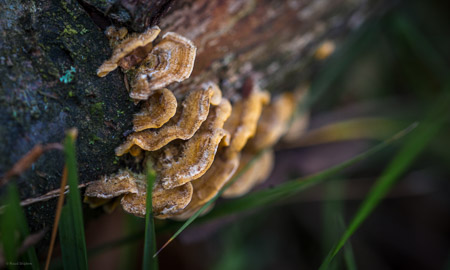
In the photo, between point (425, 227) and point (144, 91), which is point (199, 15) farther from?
point (425, 227)

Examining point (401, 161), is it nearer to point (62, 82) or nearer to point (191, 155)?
point (191, 155)

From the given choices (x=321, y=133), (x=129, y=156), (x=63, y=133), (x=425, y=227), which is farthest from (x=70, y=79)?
(x=425, y=227)

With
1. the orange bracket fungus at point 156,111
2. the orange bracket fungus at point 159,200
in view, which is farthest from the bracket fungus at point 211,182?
the orange bracket fungus at point 156,111

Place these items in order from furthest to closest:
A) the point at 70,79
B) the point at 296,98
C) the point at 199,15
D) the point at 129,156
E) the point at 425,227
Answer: the point at 425,227
the point at 296,98
the point at 199,15
the point at 129,156
the point at 70,79

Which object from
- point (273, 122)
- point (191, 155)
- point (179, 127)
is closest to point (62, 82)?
point (179, 127)

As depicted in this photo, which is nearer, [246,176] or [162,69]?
[162,69]

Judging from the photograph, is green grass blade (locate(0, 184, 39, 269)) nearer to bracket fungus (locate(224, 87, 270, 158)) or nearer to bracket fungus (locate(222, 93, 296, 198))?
bracket fungus (locate(224, 87, 270, 158))
